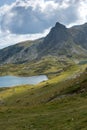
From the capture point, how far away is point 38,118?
4228cm

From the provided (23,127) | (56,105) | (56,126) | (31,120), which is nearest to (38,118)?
(31,120)

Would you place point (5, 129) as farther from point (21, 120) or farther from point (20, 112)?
point (20, 112)

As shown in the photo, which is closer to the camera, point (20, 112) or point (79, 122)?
point (79, 122)

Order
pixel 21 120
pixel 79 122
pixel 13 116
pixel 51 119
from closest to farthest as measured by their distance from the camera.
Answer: pixel 79 122
pixel 51 119
pixel 21 120
pixel 13 116

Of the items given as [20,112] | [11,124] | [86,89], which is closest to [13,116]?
[20,112]

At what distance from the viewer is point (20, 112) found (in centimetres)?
5125

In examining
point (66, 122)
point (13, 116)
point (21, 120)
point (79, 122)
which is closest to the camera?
point (79, 122)

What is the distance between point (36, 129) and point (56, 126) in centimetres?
214

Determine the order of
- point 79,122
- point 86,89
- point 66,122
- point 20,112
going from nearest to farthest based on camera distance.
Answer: point 79,122 < point 66,122 < point 20,112 < point 86,89

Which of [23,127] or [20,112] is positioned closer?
[23,127]

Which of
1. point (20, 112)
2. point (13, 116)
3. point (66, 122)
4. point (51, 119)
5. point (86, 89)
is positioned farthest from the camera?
point (86, 89)

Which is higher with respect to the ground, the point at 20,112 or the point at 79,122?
the point at 79,122

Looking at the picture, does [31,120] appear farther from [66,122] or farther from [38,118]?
[66,122]

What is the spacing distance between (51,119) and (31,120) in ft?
10.0
